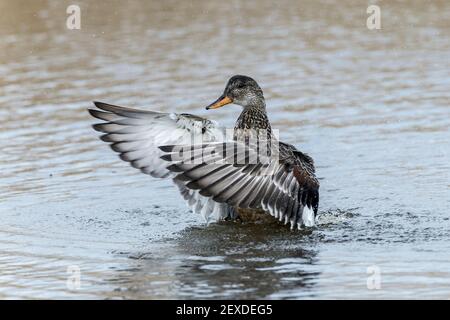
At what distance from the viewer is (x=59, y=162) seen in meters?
12.6

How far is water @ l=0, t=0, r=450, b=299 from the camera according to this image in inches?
340

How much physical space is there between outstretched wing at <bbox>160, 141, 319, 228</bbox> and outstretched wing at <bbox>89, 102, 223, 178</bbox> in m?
0.72

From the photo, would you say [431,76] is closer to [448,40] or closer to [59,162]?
[448,40]

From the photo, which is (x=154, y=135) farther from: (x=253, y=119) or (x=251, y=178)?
(x=251, y=178)

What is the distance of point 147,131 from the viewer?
404 inches

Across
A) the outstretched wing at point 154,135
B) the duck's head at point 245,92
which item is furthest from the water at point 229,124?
the duck's head at point 245,92

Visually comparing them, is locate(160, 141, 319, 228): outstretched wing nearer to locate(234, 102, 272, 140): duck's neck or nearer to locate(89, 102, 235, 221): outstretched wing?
locate(234, 102, 272, 140): duck's neck

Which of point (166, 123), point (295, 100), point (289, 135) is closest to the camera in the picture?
point (166, 123)

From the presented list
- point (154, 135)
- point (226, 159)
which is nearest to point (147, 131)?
point (154, 135)

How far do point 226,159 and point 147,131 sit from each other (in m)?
1.30

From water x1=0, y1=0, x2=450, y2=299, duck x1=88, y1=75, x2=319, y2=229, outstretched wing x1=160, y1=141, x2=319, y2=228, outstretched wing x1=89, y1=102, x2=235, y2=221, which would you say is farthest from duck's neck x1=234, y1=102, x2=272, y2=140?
water x1=0, y1=0, x2=450, y2=299

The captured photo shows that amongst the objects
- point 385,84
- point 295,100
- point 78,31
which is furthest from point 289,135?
point 78,31
